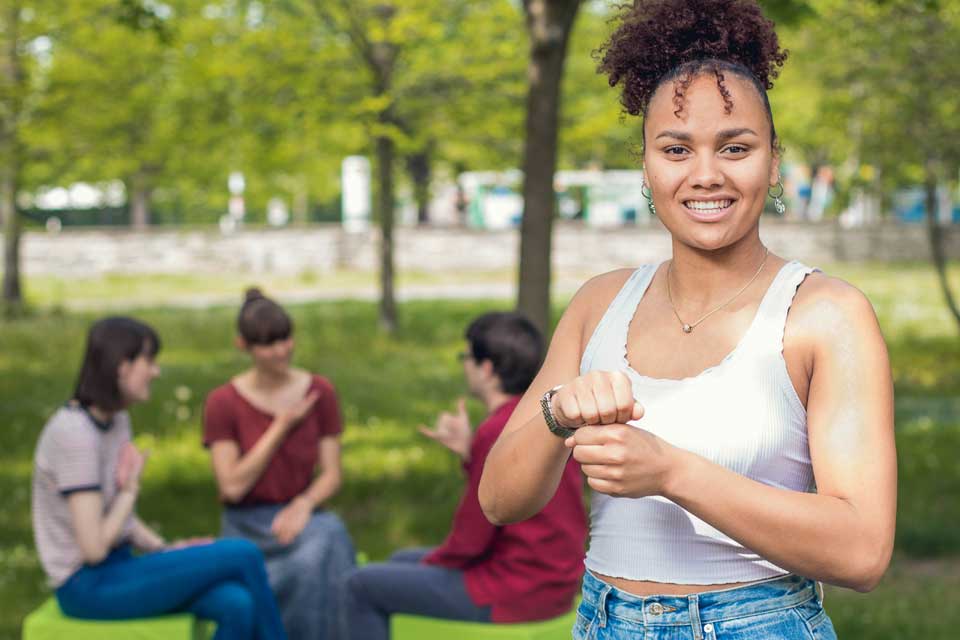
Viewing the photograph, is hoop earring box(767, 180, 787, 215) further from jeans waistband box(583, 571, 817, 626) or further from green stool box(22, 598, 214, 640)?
green stool box(22, 598, 214, 640)

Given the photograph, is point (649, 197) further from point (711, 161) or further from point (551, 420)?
point (551, 420)

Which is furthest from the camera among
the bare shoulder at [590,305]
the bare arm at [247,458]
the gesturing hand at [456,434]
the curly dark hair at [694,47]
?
the bare arm at [247,458]

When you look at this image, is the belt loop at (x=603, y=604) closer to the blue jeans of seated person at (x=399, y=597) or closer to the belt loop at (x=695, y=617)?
the belt loop at (x=695, y=617)

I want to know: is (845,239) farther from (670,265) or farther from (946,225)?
(670,265)

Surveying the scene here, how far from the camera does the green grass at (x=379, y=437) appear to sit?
6.39 meters

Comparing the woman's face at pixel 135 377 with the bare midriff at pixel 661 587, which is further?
the woman's face at pixel 135 377

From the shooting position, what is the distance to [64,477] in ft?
14.3

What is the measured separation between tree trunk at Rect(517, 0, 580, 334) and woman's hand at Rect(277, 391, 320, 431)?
9.26ft

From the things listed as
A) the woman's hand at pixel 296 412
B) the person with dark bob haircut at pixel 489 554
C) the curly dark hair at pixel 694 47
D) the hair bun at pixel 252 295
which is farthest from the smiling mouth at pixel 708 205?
the hair bun at pixel 252 295

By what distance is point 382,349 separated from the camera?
14984 mm

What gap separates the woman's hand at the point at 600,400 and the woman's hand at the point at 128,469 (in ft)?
10.3

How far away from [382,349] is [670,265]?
A: 42.7 feet

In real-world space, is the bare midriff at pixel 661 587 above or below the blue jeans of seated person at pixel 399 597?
above

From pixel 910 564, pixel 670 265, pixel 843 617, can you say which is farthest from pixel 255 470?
pixel 910 564
